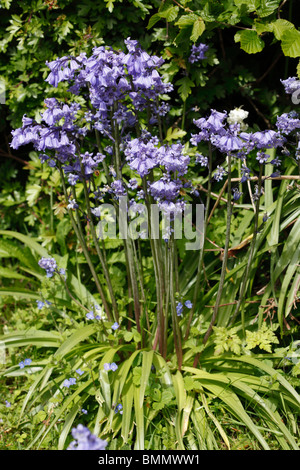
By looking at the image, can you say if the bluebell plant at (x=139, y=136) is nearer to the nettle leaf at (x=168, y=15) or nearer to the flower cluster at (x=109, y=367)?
the flower cluster at (x=109, y=367)

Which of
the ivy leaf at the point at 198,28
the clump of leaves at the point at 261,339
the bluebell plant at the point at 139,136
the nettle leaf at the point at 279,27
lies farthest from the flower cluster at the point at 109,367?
the nettle leaf at the point at 279,27

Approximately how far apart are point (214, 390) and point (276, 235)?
37.8 inches

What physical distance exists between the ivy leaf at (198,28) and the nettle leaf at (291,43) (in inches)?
17.0

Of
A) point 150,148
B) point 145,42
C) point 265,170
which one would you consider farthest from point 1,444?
point 145,42

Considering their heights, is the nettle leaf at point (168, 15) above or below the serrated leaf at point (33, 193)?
above

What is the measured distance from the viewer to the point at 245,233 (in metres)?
3.02

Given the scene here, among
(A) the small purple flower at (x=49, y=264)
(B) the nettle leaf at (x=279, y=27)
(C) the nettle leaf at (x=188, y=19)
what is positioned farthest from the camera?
(A) the small purple flower at (x=49, y=264)

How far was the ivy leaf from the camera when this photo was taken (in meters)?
A: 2.39

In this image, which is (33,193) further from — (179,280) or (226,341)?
(226,341)

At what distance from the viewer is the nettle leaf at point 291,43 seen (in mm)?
2217

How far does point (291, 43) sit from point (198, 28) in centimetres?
49

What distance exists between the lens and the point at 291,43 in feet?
7.30

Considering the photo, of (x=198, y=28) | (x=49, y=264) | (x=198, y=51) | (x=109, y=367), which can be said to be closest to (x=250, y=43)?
(x=198, y=28)
